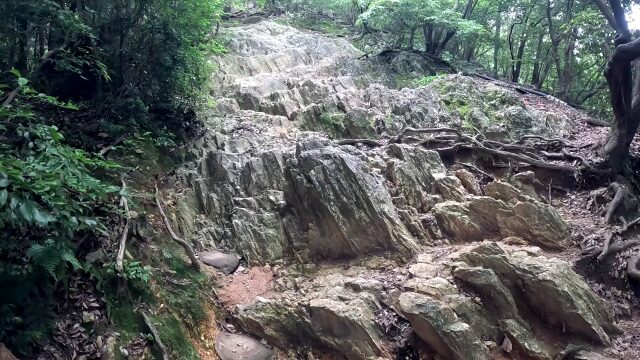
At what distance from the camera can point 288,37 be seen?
22750 mm

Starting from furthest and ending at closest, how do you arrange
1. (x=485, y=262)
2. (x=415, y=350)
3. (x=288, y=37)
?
(x=288, y=37) → (x=485, y=262) → (x=415, y=350)

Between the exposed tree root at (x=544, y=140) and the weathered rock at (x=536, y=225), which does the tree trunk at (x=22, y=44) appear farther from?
the exposed tree root at (x=544, y=140)

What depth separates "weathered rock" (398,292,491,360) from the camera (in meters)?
5.86

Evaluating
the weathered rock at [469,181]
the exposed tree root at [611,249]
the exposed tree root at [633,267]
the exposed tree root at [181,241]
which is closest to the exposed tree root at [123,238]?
the exposed tree root at [181,241]

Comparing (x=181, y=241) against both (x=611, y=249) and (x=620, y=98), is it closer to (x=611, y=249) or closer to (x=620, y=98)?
(x=611, y=249)

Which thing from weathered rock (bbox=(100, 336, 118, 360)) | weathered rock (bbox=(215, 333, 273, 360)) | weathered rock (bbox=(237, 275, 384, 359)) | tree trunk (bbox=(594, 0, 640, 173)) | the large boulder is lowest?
weathered rock (bbox=(215, 333, 273, 360))

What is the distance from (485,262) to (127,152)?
281 inches

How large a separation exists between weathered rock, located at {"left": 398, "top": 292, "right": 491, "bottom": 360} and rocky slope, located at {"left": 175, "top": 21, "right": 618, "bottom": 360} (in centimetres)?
2

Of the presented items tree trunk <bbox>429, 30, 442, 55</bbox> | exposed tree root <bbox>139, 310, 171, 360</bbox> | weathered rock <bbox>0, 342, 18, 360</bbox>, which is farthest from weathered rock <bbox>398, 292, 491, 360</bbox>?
tree trunk <bbox>429, 30, 442, 55</bbox>

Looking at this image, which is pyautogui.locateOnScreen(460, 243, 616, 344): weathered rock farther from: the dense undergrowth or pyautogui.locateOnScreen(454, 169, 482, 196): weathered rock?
the dense undergrowth

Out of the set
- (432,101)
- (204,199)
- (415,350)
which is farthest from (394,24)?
(415,350)

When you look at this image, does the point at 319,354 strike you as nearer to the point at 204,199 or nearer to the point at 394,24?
the point at 204,199

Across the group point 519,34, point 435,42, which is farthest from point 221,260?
point 519,34

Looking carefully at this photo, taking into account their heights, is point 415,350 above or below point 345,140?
below
